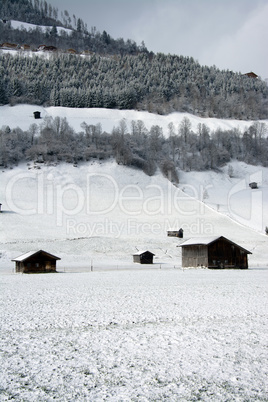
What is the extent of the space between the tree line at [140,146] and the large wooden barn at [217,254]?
64.7 meters

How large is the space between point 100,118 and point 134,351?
145698 millimetres

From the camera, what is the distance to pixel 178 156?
431ft

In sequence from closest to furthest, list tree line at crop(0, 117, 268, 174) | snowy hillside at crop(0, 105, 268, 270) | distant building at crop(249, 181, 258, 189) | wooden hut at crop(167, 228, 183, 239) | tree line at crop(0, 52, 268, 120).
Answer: snowy hillside at crop(0, 105, 268, 270), wooden hut at crop(167, 228, 183, 239), distant building at crop(249, 181, 258, 189), tree line at crop(0, 117, 268, 174), tree line at crop(0, 52, 268, 120)

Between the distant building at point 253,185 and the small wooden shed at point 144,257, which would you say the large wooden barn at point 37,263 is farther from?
the distant building at point 253,185

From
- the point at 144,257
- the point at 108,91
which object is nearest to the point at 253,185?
the point at 144,257

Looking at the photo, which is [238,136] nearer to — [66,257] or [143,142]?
[143,142]

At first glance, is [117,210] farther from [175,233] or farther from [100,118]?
[100,118]

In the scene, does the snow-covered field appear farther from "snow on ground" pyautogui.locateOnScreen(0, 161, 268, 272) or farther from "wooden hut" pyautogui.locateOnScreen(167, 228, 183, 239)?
"wooden hut" pyautogui.locateOnScreen(167, 228, 183, 239)

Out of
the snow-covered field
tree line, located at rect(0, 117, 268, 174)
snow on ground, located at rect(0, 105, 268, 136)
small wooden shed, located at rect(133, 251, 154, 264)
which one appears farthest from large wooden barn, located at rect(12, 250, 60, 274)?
snow on ground, located at rect(0, 105, 268, 136)

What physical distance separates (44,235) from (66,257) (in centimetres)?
1171

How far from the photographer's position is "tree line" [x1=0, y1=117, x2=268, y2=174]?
11294cm

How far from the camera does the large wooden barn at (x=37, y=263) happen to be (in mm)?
43969

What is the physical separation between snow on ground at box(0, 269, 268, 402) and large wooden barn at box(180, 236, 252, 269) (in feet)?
102

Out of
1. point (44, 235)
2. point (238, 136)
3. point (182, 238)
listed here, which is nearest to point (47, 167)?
point (44, 235)
